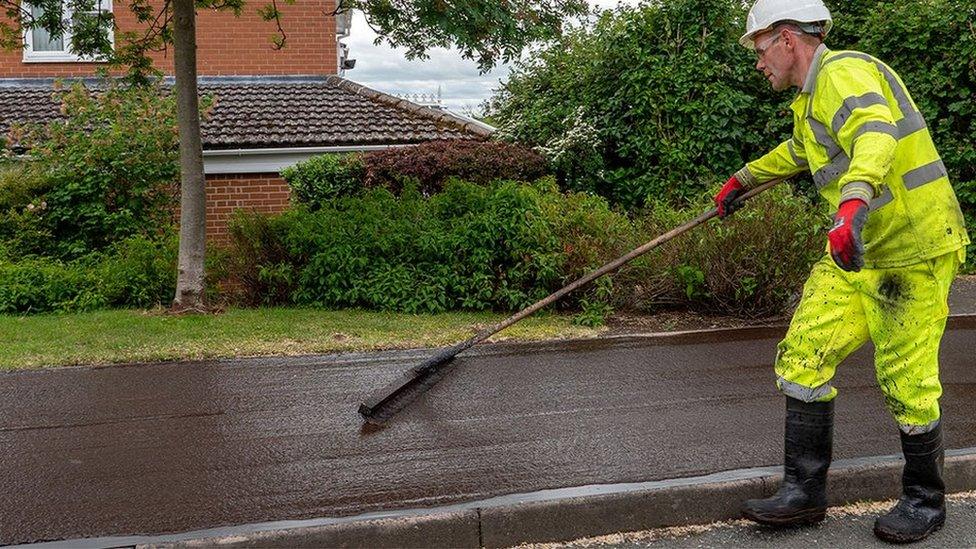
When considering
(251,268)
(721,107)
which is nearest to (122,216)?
(251,268)

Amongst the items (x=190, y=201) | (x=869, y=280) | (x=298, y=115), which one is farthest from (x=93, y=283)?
(x=869, y=280)

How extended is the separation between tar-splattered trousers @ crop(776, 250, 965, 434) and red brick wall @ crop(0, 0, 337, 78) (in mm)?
13896

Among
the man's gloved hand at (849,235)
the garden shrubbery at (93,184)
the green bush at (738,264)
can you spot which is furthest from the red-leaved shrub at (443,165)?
the man's gloved hand at (849,235)

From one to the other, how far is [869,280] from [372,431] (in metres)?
2.76

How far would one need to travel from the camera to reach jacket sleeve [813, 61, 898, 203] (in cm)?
347

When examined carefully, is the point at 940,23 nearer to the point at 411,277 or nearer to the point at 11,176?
the point at 411,277

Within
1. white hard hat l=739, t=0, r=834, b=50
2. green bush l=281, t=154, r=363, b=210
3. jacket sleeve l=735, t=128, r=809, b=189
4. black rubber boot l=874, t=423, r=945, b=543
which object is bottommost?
black rubber boot l=874, t=423, r=945, b=543

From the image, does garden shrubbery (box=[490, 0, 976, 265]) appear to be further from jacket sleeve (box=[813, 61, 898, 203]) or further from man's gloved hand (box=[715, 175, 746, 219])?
jacket sleeve (box=[813, 61, 898, 203])

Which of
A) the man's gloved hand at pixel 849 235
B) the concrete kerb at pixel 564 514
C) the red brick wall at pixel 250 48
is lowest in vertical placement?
the concrete kerb at pixel 564 514

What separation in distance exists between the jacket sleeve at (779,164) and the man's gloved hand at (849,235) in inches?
34.5

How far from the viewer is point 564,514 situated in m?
3.96

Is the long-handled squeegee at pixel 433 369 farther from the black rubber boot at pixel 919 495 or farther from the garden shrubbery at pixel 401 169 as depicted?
the garden shrubbery at pixel 401 169

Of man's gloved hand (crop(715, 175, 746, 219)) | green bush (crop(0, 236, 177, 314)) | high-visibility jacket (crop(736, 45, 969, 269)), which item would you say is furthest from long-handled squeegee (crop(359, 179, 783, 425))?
green bush (crop(0, 236, 177, 314))

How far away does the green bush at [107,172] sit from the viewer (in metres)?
11.1
